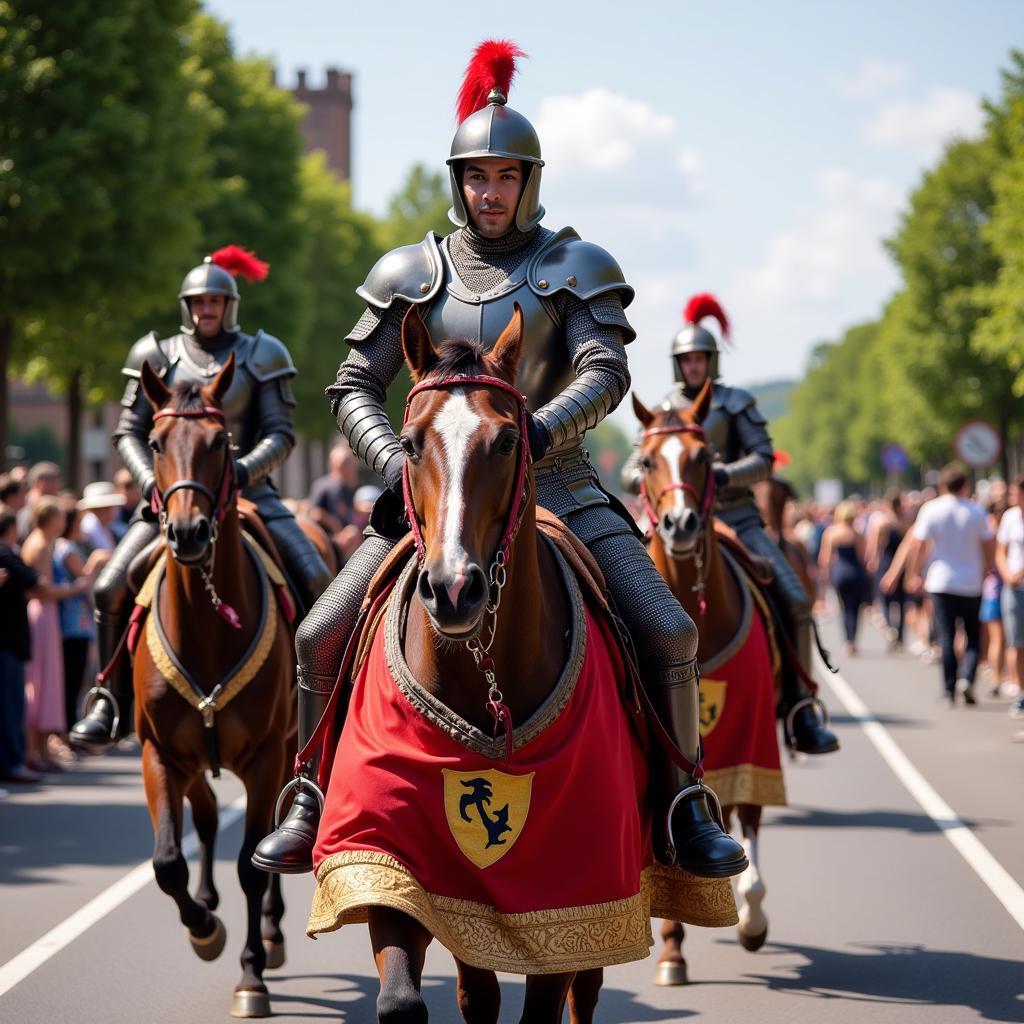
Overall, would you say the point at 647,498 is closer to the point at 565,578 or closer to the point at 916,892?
the point at 916,892

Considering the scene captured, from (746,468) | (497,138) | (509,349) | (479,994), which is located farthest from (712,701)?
(509,349)

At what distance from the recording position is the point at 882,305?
320ft

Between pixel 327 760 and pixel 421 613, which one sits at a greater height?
pixel 421 613

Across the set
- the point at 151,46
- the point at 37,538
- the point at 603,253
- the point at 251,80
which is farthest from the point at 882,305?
the point at 603,253

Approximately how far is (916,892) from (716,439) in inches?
104

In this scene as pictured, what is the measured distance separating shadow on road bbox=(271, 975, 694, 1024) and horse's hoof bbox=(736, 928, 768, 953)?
90 centimetres

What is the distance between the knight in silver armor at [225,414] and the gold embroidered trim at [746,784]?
2.07 metres

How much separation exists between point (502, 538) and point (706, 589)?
14.1 ft

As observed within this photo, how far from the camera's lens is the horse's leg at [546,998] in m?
5.01

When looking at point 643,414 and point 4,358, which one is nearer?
point 643,414

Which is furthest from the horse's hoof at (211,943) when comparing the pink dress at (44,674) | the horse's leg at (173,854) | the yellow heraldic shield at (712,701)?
the pink dress at (44,674)

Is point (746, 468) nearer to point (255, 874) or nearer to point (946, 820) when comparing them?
point (946, 820)

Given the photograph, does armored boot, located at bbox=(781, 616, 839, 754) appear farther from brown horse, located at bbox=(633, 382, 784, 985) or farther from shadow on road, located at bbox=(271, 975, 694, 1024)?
shadow on road, located at bbox=(271, 975, 694, 1024)

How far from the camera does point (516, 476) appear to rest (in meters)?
4.64
